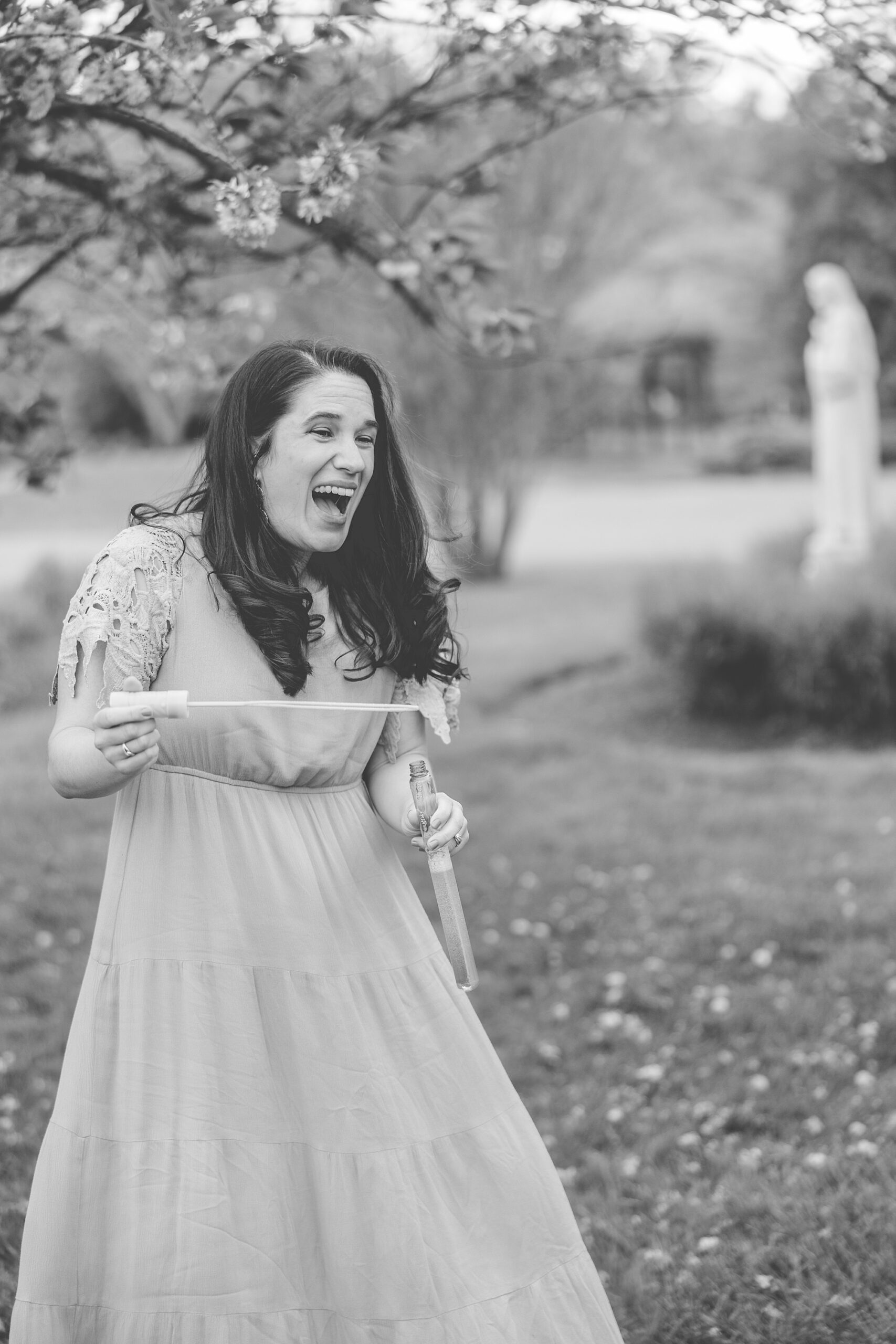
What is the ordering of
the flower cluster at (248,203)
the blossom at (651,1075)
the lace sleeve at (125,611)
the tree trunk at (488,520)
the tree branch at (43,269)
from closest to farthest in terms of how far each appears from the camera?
the lace sleeve at (125,611), the flower cluster at (248,203), the tree branch at (43,269), the blossom at (651,1075), the tree trunk at (488,520)

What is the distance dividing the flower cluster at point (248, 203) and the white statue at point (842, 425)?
28.8 ft

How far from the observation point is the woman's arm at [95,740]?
75.4 inches

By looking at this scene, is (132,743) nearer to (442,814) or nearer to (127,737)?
(127,737)

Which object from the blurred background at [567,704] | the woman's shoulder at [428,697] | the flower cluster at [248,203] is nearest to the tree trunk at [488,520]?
the blurred background at [567,704]

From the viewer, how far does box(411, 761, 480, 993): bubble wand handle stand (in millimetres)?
2131

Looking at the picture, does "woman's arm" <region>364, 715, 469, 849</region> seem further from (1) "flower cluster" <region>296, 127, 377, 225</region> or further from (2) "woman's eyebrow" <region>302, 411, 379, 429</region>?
(1) "flower cluster" <region>296, 127, 377, 225</region>

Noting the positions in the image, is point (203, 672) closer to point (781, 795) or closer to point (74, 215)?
point (74, 215)

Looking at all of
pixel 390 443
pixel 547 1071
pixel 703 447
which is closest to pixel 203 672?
pixel 390 443

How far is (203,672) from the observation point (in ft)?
7.02

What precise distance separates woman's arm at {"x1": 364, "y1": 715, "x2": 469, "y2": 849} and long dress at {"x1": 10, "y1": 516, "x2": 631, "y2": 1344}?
4.3 inches

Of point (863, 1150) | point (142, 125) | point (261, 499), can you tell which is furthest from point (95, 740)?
point (863, 1150)

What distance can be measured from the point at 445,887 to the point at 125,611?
604mm

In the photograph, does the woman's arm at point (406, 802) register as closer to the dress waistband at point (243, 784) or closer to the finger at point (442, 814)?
the finger at point (442, 814)

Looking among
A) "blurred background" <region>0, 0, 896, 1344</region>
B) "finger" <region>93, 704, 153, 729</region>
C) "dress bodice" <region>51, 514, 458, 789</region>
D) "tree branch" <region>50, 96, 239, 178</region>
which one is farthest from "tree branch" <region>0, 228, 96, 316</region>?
"finger" <region>93, 704, 153, 729</region>
